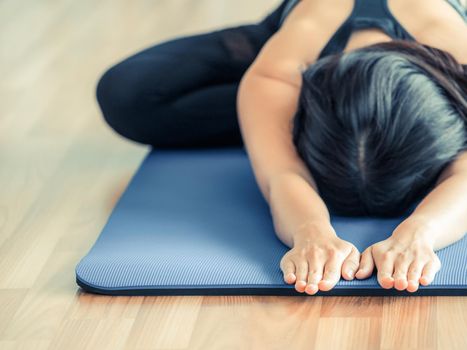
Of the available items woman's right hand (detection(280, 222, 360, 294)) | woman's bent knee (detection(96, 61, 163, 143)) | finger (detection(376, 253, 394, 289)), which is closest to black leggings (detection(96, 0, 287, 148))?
woman's bent knee (detection(96, 61, 163, 143))

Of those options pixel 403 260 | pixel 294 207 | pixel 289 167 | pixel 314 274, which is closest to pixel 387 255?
pixel 403 260

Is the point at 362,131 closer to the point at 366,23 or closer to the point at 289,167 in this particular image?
the point at 289,167

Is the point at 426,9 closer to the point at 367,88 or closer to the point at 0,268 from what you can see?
the point at 367,88

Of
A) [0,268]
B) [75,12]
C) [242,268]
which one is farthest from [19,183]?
[75,12]

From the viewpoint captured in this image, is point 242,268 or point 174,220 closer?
point 242,268

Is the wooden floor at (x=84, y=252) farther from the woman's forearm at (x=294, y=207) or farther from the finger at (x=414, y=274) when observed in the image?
the woman's forearm at (x=294, y=207)

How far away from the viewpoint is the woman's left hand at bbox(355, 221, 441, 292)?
1.91 meters

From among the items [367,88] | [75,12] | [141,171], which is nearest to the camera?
[367,88]

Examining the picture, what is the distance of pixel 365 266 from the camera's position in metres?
1.97

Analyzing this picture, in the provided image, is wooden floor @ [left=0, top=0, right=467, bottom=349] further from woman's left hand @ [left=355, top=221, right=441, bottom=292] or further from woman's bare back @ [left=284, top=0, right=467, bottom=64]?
woman's bare back @ [left=284, top=0, right=467, bottom=64]

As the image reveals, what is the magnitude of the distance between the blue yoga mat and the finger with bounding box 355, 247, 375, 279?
14 mm

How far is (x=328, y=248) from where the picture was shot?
1.99 m

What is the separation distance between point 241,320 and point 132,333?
0.66ft

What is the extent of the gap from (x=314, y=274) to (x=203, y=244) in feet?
1.03
